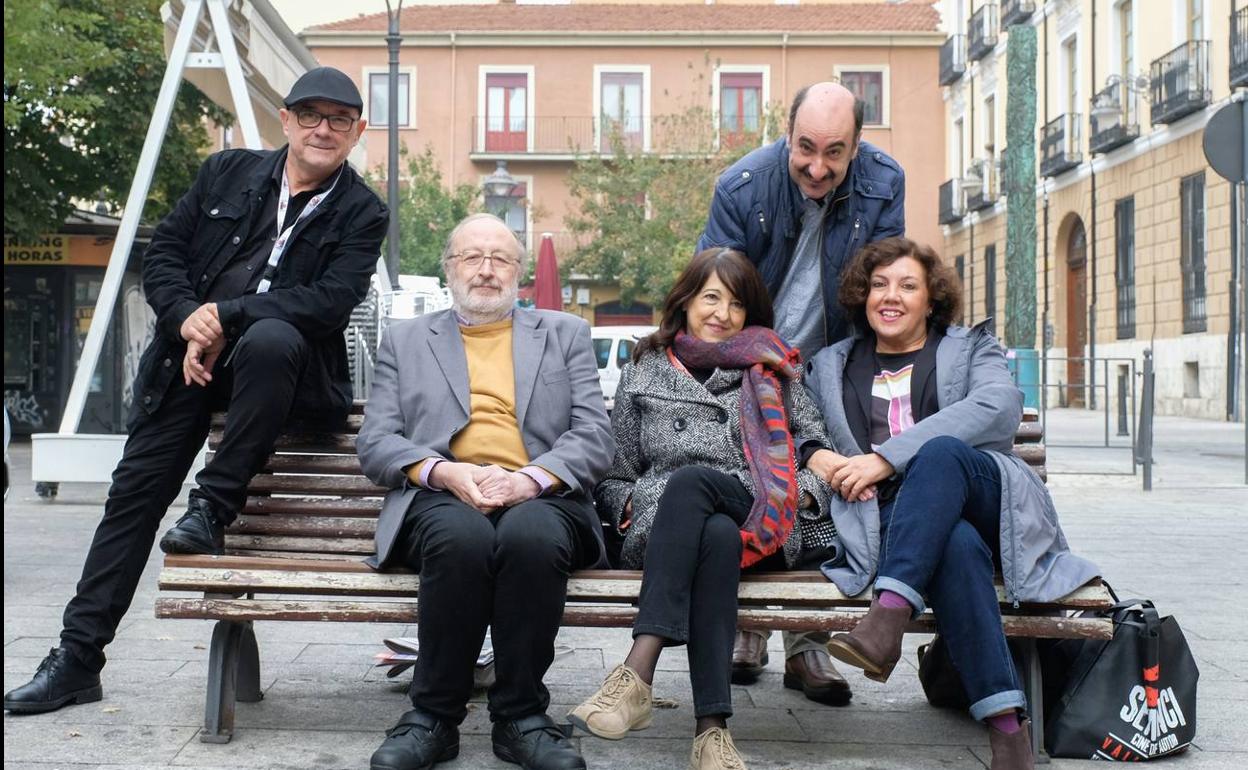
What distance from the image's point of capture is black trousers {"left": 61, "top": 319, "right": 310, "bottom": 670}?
14.4 ft

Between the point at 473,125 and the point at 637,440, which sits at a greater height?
the point at 473,125

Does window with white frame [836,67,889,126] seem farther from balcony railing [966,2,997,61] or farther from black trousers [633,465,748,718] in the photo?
black trousers [633,465,748,718]

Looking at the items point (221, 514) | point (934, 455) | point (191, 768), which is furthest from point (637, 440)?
point (191, 768)

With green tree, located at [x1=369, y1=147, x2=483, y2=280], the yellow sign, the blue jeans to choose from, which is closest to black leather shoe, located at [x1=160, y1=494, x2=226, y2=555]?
the blue jeans

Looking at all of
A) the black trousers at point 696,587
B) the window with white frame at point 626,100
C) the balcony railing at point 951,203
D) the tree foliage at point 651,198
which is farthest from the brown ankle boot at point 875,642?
the window with white frame at point 626,100

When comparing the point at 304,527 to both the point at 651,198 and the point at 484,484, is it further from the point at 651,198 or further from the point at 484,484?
the point at 651,198

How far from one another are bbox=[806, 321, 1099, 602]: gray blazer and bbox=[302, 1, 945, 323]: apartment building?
4232 cm

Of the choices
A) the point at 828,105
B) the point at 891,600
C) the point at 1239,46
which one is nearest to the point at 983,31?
the point at 1239,46

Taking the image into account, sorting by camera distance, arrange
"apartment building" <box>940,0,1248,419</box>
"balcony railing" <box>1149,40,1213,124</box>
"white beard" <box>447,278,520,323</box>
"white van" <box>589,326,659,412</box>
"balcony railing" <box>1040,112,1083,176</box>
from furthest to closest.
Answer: "balcony railing" <box>1040,112,1083,176</box> → "white van" <box>589,326,659,412</box> → "balcony railing" <box>1149,40,1213,124</box> → "apartment building" <box>940,0,1248,419</box> → "white beard" <box>447,278,520,323</box>

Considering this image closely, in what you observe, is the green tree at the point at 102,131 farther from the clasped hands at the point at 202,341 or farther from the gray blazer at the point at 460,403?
the gray blazer at the point at 460,403

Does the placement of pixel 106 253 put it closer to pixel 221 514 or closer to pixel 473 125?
pixel 221 514

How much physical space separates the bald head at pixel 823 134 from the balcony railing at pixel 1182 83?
22.7 metres

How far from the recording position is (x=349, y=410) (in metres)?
A: 4.91

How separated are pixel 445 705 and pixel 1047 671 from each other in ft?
5.58
